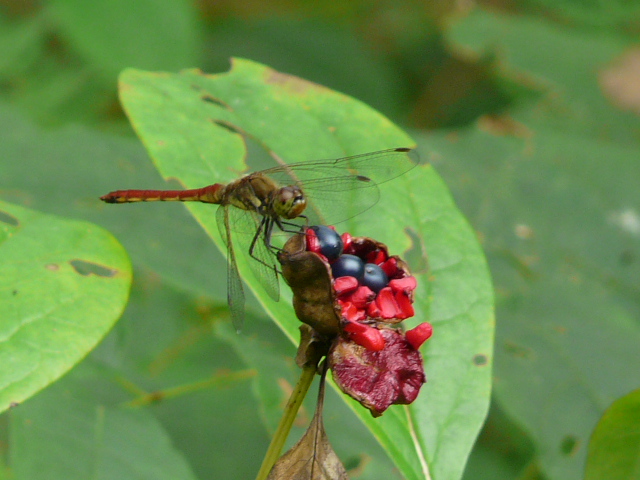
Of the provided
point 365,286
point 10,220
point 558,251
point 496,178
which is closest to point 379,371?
point 365,286

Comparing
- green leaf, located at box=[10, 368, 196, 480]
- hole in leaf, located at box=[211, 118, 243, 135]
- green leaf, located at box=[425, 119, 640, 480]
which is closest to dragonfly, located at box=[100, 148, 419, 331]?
hole in leaf, located at box=[211, 118, 243, 135]

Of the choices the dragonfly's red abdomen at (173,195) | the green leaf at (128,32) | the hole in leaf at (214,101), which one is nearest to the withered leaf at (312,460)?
the dragonfly's red abdomen at (173,195)

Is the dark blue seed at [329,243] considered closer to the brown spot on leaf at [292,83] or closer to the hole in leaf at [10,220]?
the hole in leaf at [10,220]

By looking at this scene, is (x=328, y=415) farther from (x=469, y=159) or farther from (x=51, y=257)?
(x=469, y=159)

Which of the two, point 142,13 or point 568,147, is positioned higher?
point 568,147

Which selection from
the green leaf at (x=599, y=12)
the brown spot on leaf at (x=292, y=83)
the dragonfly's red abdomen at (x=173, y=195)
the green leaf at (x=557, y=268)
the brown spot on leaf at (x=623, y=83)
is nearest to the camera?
the dragonfly's red abdomen at (x=173, y=195)

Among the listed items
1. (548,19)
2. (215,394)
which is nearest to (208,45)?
(548,19)
